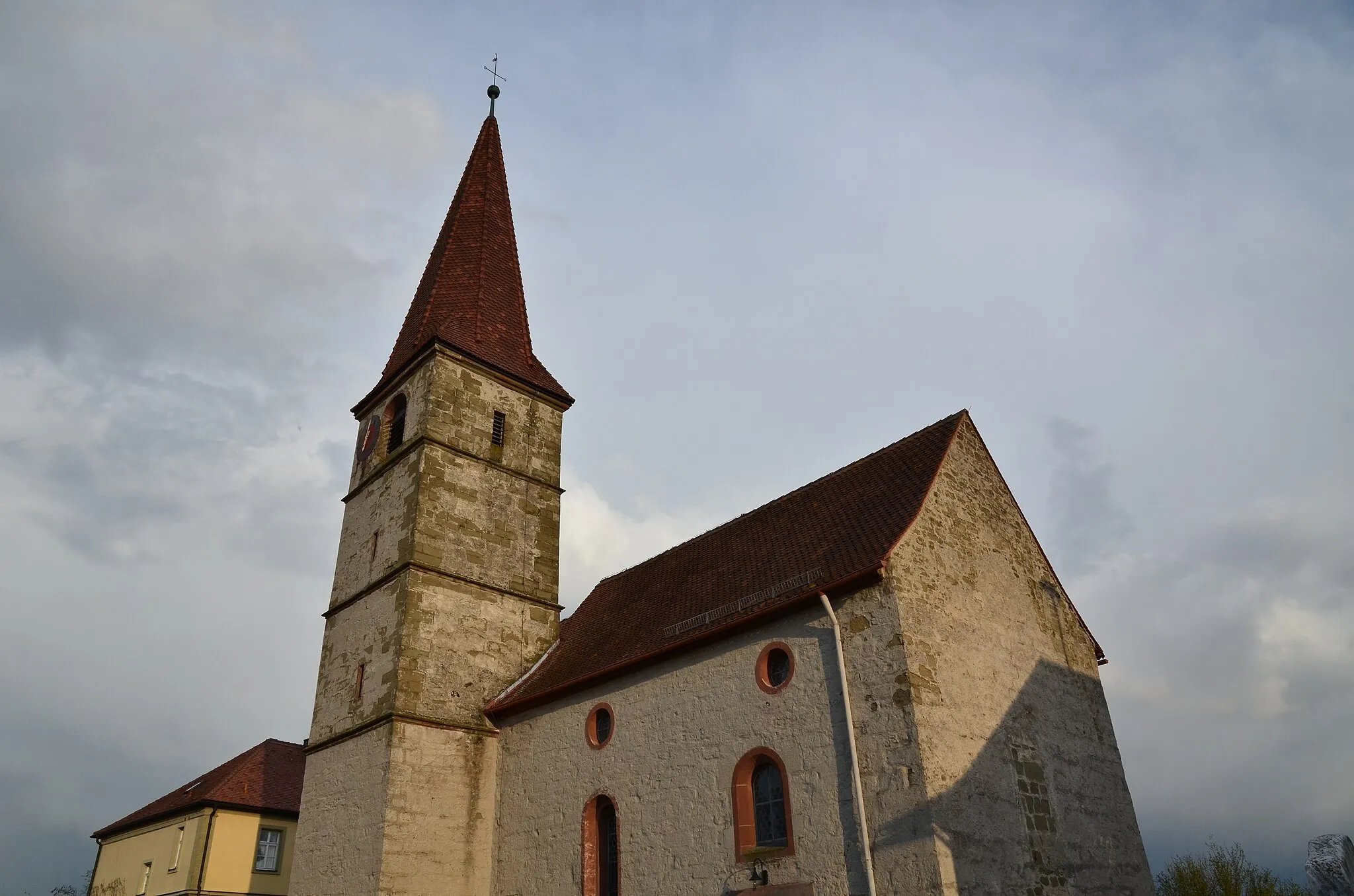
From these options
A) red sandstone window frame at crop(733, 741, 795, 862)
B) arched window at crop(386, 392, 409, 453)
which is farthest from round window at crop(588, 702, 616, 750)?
arched window at crop(386, 392, 409, 453)

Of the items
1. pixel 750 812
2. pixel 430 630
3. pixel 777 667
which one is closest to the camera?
pixel 750 812

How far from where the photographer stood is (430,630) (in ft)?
56.7

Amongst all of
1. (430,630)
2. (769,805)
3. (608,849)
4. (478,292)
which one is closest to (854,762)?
(769,805)

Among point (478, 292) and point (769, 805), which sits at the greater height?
point (478, 292)

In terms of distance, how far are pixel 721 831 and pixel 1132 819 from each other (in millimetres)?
6466

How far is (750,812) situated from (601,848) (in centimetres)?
327

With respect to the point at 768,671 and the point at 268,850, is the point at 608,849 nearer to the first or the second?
the point at 768,671

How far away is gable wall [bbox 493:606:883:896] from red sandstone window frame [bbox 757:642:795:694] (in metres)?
0.07

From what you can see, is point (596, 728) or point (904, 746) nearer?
point (904, 746)

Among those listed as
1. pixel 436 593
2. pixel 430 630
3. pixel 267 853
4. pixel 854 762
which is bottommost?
pixel 854 762

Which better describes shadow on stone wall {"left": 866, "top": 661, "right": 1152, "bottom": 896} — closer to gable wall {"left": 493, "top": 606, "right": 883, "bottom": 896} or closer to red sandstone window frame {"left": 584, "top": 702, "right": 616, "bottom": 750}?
gable wall {"left": 493, "top": 606, "right": 883, "bottom": 896}

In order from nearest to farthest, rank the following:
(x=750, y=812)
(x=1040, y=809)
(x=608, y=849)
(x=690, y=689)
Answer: (x=1040, y=809)
(x=750, y=812)
(x=690, y=689)
(x=608, y=849)

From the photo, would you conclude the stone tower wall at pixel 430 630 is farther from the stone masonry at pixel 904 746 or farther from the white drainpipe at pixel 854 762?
the white drainpipe at pixel 854 762

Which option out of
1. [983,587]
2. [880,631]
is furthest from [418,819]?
[983,587]
